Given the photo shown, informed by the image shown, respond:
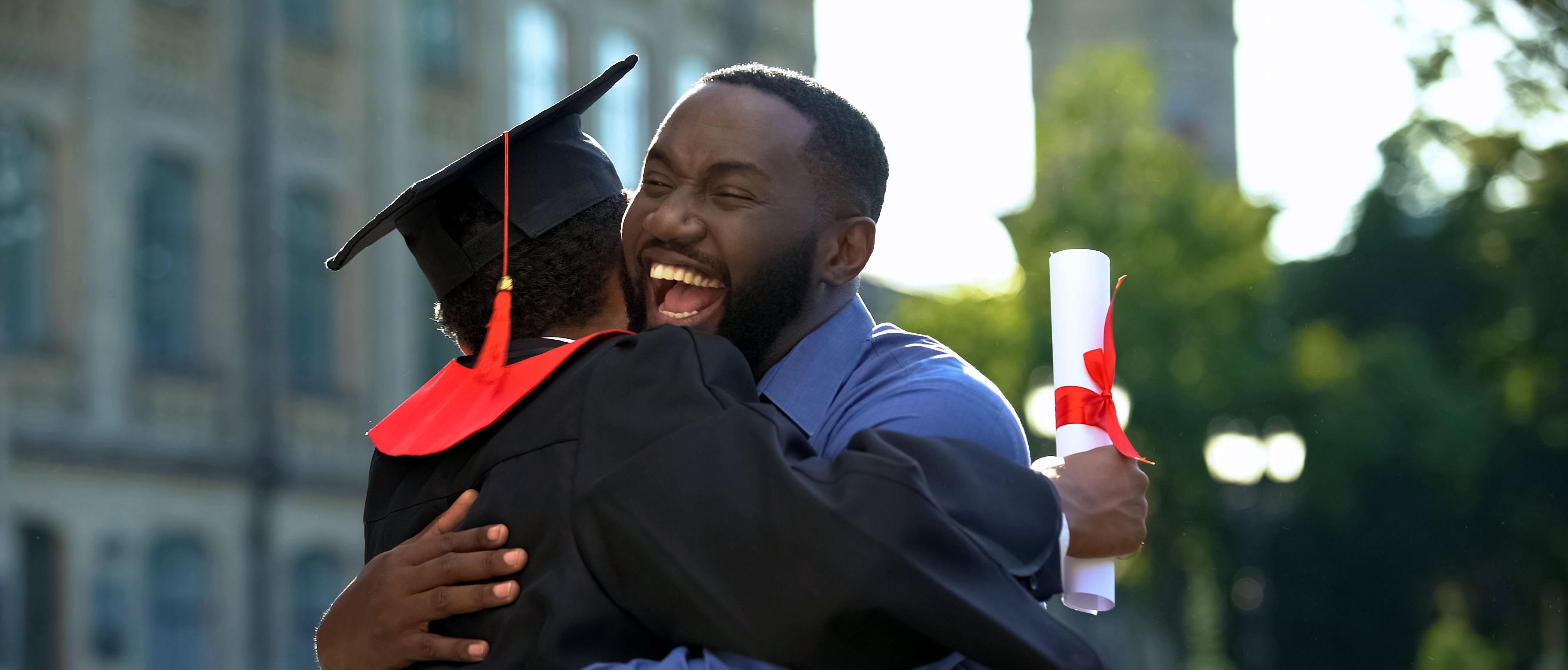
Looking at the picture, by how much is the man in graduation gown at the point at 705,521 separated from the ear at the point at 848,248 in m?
0.51

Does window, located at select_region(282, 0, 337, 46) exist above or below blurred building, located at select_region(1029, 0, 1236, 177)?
above

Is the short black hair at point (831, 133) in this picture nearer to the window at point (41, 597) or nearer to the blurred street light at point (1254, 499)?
the window at point (41, 597)

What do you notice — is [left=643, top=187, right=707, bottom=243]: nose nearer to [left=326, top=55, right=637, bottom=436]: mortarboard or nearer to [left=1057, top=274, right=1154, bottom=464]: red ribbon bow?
[left=326, top=55, right=637, bottom=436]: mortarboard

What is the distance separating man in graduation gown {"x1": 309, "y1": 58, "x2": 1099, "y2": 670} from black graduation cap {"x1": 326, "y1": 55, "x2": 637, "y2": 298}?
44 centimetres

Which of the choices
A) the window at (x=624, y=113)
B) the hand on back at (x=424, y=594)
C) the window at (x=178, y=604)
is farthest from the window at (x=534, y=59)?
the hand on back at (x=424, y=594)

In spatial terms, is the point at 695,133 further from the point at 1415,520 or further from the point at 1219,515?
the point at 1415,520

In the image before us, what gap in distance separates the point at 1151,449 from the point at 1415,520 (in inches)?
219

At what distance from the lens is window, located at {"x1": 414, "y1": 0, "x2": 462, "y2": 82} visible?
23.5m

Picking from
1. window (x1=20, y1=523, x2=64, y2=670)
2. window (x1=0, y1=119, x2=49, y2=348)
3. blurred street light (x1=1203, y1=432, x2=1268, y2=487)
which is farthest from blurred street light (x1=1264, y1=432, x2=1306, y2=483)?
window (x1=0, y1=119, x2=49, y2=348)

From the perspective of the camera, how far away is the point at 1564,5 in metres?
14.9

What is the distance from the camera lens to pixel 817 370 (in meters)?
2.94

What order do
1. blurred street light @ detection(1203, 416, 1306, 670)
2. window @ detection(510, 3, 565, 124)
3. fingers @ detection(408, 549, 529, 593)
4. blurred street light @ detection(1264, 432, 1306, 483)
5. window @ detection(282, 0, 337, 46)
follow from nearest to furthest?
fingers @ detection(408, 549, 529, 593) < window @ detection(282, 0, 337, 46) < window @ detection(510, 3, 565, 124) < blurred street light @ detection(1203, 416, 1306, 670) < blurred street light @ detection(1264, 432, 1306, 483)

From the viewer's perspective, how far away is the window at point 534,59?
24.7 m

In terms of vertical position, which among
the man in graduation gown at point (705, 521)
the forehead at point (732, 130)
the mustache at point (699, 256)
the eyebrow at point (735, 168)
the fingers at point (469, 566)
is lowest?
the fingers at point (469, 566)
